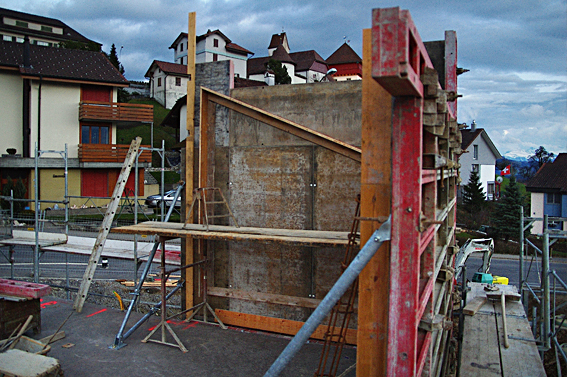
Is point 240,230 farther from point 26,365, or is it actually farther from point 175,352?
point 26,365

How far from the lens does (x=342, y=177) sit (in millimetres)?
6844

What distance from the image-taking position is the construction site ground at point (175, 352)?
19.7 feet

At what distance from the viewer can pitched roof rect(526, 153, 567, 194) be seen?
108 feet

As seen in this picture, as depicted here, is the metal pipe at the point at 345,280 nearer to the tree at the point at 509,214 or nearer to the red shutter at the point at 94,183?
the red shutter at the point at 94,183

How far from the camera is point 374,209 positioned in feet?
12.8

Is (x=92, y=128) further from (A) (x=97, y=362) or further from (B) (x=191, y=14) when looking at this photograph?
(A) (x=97, y=362)

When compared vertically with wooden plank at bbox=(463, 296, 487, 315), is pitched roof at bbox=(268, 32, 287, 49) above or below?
above

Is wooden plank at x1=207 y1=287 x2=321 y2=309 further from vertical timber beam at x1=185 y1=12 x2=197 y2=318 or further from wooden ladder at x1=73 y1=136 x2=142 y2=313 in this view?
wooden ladder at x1=73 y1=136 x2=142 y2=313

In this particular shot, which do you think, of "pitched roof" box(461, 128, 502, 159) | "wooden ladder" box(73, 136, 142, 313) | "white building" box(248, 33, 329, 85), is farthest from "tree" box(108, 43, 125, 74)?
"wooden ladder" box(73, 136, 142, 313)

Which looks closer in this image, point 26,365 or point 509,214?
point 26,365

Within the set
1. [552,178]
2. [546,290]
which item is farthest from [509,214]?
[546,290]

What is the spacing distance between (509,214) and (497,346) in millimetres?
23754

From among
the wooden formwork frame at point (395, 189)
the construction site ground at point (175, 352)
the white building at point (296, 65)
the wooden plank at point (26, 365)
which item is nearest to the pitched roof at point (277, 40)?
the white building at point (296, 65)

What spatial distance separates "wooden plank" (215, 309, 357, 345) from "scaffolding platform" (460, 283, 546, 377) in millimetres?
2520
